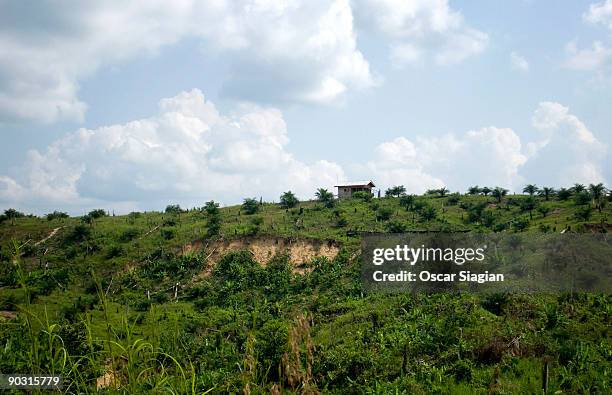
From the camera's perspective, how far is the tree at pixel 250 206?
60.3 m

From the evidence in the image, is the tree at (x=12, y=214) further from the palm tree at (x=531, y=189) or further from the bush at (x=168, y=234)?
the palm tree at (x=531, y=189)

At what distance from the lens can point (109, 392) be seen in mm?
2607

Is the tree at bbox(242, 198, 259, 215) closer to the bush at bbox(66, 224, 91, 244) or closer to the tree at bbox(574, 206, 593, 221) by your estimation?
the bush at bbox(66, 224, 91, 244)

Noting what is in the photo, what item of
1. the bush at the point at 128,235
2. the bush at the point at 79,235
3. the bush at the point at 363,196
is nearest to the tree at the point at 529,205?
the bush at the point at 363,196

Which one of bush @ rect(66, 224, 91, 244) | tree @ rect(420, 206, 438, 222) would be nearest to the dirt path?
bush @ rect(66, 224, 91, 244)

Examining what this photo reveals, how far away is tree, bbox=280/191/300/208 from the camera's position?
62250 mm

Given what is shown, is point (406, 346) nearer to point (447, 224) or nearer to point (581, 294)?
point (581, 294)

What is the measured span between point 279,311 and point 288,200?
29377 mm

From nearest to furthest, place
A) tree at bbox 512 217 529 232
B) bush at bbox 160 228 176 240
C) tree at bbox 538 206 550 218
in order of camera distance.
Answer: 1. tree at bbox 512 217 529 232
2. tree at bbox 538 206 550 218
3. bush at bbox 160 228 176 240

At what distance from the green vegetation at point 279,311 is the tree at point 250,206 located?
224mm

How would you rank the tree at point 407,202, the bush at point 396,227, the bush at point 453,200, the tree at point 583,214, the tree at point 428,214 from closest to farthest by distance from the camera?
the tree at point 583,214, the bush at point 396,227, the tree at point 428,214, the tree at point 407,202, the bush at point 453,200

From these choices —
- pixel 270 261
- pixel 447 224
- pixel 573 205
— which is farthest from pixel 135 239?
pixel 573 205

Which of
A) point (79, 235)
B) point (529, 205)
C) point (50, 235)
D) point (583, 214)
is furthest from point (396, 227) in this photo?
point (50, 235)

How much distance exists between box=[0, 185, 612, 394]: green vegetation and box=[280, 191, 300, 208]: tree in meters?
0.55
